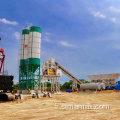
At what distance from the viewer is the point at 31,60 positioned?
42750mm

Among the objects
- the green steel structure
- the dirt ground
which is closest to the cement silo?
the green steel structure

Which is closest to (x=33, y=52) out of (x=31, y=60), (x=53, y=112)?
(x=31, y=60)

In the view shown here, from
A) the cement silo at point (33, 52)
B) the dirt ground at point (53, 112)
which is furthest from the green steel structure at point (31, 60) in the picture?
the dirt ground at point (53, 112)

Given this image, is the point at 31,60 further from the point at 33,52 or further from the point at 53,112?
the point at 53,112

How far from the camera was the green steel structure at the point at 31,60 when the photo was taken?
4284 centimetres

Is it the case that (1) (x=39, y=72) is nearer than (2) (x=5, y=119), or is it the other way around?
(2) (x=5, y=119)

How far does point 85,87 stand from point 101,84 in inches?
198

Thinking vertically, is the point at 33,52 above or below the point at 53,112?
above

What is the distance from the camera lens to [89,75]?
5931 cm

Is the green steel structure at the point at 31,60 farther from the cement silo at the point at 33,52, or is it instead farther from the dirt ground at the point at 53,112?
the dirt ground at the point at 53,112

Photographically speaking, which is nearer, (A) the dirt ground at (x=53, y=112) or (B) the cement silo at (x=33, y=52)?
(A) the dirt ground at (x=53, y=112)

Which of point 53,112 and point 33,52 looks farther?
point 33,52

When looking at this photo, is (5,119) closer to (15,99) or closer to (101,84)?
(15,99)

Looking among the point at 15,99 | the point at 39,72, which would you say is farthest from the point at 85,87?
the point at 15,99
